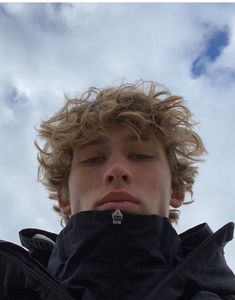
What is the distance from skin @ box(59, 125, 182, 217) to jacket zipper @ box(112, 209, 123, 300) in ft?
0.39

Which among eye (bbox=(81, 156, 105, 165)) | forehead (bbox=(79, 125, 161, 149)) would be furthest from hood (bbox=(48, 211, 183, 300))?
forehead (bbox=(79, 125, 161, 149))

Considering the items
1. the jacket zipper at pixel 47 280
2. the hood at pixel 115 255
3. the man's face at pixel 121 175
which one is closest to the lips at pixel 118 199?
the man's face at pixel 121 175

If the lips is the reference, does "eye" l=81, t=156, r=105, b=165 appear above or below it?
above

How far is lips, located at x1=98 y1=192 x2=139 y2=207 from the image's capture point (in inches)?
75.4

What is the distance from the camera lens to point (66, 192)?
91.9 inches

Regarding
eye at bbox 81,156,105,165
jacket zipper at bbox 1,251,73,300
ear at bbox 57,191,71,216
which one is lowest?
jacket zipper at bbox 1,251,73,300

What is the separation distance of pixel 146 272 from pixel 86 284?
234mm

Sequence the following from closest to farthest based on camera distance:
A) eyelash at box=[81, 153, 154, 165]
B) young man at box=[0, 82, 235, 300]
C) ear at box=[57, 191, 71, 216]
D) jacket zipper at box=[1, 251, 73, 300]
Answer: jacket zipper at box=[1, 251, 73, 300], young man at box=[0, 82, 235, 300], eyelash at box=[81, 153, 154, 165], ear at box=[57, 191, 71, 216]

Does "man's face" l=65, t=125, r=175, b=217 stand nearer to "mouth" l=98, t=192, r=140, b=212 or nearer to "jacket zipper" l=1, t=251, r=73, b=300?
"mouth" l=98, t=192, r=140, b=212

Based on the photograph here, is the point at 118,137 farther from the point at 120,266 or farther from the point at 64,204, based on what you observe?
the point at 120,266

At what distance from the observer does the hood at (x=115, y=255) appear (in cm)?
169

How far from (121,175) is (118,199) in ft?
0.35

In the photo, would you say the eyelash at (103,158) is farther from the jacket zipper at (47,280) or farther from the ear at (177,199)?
the jacket zipper at (47,280)

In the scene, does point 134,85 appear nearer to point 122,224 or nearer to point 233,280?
point 122,224
